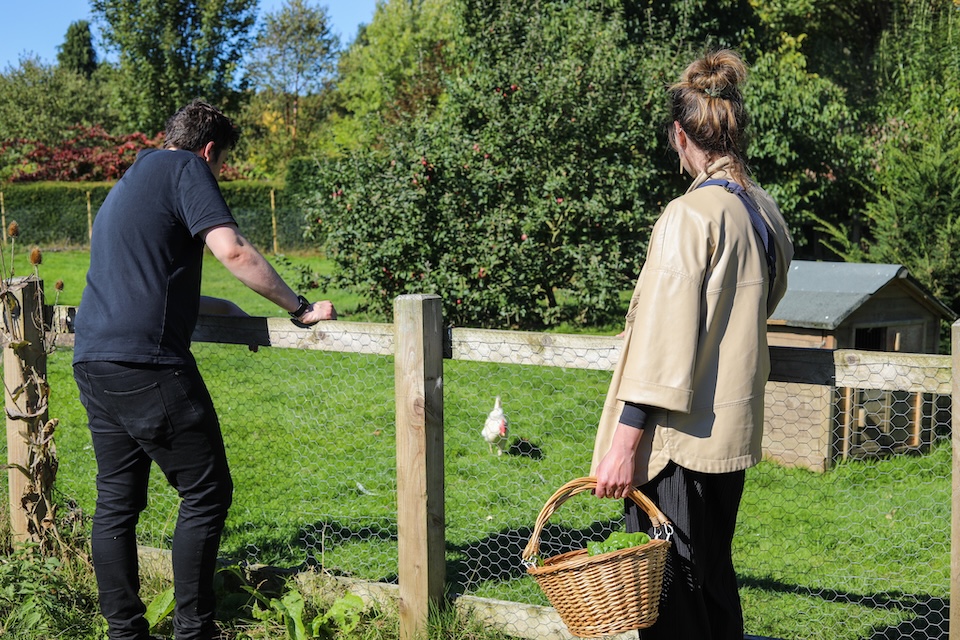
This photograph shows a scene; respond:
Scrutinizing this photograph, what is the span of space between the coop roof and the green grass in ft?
2.98

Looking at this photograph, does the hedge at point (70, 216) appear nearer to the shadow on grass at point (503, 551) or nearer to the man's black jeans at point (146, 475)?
the shadow on grass at point (503, 551)

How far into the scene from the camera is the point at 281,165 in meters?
32.8

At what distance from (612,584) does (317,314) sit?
1424 millimetres

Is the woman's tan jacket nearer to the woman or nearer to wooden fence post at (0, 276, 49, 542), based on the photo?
the woman

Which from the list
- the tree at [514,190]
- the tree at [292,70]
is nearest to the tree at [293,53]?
the tree at [292,70]

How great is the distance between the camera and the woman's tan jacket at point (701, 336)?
212 centimetres

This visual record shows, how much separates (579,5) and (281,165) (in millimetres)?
21667

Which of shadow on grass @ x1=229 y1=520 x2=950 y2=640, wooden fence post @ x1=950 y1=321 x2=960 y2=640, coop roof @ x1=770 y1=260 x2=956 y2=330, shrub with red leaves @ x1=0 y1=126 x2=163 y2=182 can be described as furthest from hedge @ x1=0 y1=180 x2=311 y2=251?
wooden fence post @ x1=950 y1=321 x2=960 y2=640

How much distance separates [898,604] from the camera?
364cm

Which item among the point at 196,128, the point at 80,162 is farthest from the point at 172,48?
the point at 196,128

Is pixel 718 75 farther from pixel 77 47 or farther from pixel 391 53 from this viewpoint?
pixel 77 47

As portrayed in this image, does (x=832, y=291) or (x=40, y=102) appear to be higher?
(x=40, y=102)

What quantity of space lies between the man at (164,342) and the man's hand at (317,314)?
0.17 m

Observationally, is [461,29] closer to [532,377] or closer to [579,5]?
[579,5]
